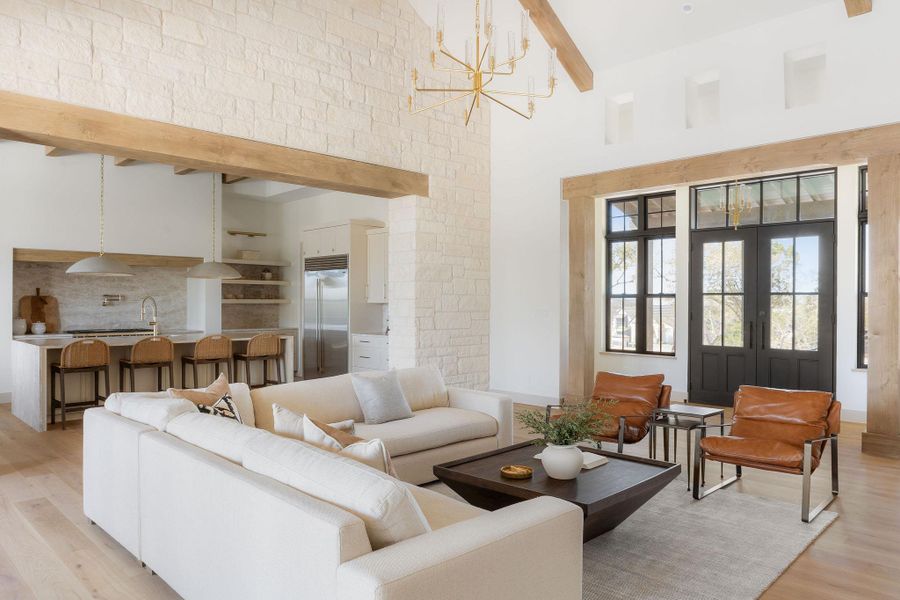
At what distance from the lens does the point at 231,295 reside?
35.1ft

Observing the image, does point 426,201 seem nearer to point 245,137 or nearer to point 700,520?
point 245,137

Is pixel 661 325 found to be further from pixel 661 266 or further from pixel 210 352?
pixel 210 352

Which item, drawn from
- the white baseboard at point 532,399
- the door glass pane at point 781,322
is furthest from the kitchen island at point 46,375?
the door glass pane at point 781,322

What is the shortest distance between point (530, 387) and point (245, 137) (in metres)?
4.23

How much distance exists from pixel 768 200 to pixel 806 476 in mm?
4628

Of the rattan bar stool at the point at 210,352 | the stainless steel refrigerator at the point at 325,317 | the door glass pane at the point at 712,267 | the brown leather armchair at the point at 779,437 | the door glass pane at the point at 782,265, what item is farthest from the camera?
the stainless steel refrigerator at the point at 325,317

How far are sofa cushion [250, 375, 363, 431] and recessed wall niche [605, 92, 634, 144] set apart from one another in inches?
166

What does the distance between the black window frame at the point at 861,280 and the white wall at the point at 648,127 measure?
118mm

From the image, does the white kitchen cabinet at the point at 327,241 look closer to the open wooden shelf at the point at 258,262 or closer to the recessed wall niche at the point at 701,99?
the open wooden shelf at the point at 258,262

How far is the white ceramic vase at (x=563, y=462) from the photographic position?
308 cm

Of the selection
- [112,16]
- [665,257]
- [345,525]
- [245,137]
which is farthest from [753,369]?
[112,16]

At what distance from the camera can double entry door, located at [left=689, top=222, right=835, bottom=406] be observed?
687 centimetres

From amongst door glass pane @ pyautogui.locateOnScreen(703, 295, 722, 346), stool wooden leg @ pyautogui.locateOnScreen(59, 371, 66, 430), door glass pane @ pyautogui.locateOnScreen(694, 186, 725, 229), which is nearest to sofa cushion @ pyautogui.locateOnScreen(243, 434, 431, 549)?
stool wooden leg @ pyautogui.locateOnScreen(59, 371, 66, 430)

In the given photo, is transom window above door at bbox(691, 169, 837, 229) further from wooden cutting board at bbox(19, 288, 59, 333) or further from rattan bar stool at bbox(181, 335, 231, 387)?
wooden cutting board at bbox(19, 288, 59, 333)
